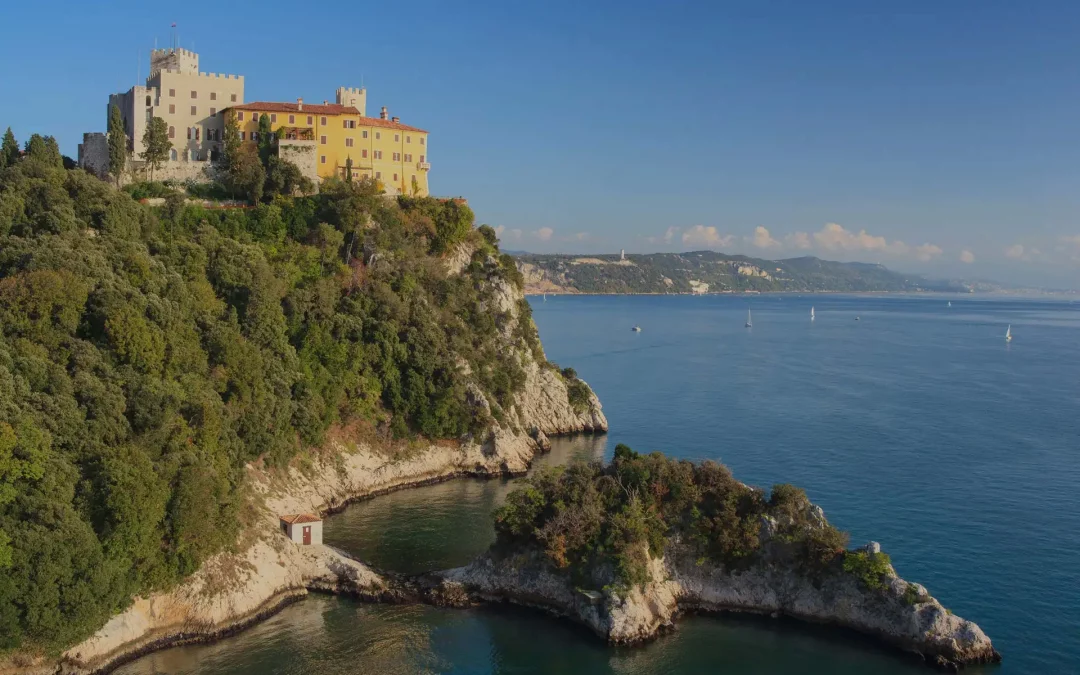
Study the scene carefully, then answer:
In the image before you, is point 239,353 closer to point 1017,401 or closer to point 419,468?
Result: point 419,468

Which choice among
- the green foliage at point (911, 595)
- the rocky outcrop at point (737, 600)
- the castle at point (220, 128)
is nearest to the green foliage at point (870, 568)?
the rocky outcrop at point (737, 600)

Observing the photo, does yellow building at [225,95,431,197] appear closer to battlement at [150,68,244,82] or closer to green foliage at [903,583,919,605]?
battlement at [150,68,244,82]

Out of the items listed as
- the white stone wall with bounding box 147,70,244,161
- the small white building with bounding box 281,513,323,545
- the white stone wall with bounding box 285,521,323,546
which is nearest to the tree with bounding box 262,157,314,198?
the white stone wall with bounding box 147,70,244,161

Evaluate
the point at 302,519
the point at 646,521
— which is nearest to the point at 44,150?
the point at 302,519

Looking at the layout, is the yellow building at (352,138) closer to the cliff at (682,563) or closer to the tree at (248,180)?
the tree at (248,180)

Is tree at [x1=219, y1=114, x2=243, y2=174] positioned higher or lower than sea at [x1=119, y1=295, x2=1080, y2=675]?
higher
